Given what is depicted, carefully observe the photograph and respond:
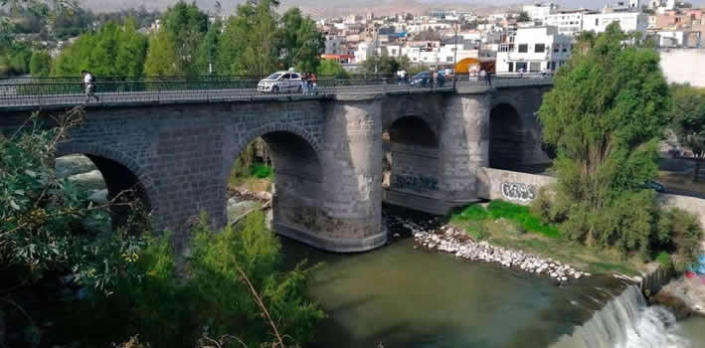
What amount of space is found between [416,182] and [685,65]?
39822mm

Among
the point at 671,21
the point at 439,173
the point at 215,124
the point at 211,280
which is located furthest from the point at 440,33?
the point at 211,280

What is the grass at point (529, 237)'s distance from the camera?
26797 millimetres

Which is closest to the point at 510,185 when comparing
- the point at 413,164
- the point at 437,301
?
the point at 413,164

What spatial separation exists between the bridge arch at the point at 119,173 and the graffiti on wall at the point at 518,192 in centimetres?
1925

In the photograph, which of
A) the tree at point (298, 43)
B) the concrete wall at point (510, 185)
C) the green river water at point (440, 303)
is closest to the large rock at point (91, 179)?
the green river water at point (440, 303)

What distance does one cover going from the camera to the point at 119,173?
22875 mm

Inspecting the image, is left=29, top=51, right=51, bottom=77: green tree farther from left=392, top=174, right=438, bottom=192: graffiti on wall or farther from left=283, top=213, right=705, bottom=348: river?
left=283, top=213, right=705, bottom=348: river

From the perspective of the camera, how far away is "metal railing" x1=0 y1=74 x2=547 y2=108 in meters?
19.6

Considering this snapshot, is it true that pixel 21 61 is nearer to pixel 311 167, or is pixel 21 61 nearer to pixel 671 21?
pixel 311 167

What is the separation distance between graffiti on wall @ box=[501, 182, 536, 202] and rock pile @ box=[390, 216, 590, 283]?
385 cm

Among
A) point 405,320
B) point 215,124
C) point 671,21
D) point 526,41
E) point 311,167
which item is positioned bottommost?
point 405,320

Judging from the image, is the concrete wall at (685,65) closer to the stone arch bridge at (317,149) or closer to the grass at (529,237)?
the stone arch bridge at (317,149)

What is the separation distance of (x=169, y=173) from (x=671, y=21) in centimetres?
13103

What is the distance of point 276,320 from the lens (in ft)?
48.8
